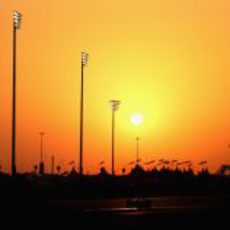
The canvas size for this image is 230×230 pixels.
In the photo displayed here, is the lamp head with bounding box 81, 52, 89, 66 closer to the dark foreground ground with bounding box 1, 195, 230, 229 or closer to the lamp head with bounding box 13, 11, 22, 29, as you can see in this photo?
the lamp head with bounding box 13, 11, 22, 29

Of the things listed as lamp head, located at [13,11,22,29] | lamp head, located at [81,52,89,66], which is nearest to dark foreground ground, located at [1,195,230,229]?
lamp head, located at [13,11,22,29]

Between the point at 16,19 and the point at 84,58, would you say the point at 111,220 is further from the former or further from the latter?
the point at 84,58

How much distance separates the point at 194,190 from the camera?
12294 cm

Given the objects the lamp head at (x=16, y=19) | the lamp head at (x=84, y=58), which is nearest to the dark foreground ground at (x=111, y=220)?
the lamp head at (x=16, y=19)

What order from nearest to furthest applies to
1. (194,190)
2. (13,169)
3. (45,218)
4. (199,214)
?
(45,218) → (199,214) → (13,169) → (194,190)

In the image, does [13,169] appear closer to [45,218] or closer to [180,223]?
[45,218]

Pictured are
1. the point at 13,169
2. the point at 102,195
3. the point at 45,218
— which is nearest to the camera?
the point at 45,218

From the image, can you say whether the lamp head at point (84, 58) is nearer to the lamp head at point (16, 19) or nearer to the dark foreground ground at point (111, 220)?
the lamp head at point (16, 19)

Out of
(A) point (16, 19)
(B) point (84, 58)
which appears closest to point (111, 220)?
(A) point (16, 19)

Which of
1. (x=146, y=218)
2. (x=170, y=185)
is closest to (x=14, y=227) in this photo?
(x=146, y=218)

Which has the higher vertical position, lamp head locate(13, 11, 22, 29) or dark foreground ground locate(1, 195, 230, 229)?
lamp head locate(13, 11, 22, 29)

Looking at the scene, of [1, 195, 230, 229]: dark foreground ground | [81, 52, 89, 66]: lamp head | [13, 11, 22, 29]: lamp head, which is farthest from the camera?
[81, 52, 89, 66]: lamp head

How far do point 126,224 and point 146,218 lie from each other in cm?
527

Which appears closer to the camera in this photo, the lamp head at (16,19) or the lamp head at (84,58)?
the lamp head at (16,19)
